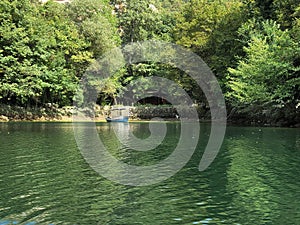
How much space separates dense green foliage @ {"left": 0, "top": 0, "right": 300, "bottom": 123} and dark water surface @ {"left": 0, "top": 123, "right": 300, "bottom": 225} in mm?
20654

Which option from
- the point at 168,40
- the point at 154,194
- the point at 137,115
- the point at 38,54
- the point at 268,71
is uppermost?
the point at 168,40

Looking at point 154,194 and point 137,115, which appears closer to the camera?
point 154,194

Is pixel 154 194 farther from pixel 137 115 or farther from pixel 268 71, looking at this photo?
pixel 137 115

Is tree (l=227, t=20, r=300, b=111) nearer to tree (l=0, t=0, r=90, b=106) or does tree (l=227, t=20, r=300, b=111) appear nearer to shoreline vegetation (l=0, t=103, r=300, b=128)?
shoreline vegetation (l=0, t=103, r=300, b=128)

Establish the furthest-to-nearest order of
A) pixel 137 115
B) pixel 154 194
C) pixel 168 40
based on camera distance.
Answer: pixel 137 115
pixel 168 40
pixel 154 194

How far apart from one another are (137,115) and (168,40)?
1233 centimetres

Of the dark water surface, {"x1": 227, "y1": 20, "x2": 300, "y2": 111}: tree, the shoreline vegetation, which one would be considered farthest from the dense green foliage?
the dark water surface

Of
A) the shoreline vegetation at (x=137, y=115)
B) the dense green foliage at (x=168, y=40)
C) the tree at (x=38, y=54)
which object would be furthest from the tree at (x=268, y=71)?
the tree at (x=38, y=54)

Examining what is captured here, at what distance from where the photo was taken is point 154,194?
9430 mm

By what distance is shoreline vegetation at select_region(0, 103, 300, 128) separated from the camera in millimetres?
37119

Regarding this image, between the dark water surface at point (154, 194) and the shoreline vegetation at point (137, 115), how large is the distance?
2242 cm

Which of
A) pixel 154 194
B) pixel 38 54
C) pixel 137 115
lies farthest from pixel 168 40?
pixel 154 194

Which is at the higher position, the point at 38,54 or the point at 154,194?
the point at 38,54

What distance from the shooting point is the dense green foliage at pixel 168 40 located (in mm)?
34531
